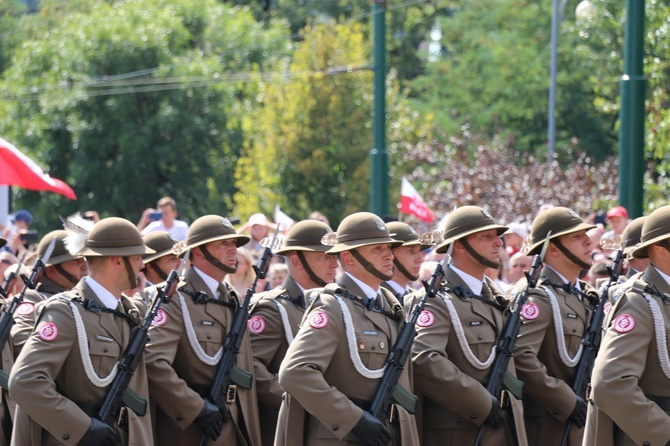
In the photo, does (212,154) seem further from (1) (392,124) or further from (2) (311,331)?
(2) (311,331)

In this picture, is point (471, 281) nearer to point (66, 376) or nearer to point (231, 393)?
point (231, 393)

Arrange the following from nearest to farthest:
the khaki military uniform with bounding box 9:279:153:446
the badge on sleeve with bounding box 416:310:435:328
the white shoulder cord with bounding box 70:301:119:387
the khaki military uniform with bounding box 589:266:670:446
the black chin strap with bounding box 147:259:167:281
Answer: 1. the khaki military uniform with bounding box 589:266:670:446
2. the khaki military uniform with bounding box 9:279:153:446
3. the white shoulder cord with bounding box 70:301:119:387
4. the badge on sleeve with bounding box 416:310:435:328
5. the black chin strap with bounding box 147:259:167:281

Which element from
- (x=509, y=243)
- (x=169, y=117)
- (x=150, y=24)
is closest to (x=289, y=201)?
(x=169, y=117)

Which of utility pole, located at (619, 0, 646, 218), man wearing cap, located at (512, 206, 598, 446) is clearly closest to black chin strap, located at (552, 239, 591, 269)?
man wearing cap, located at (512, 206, 598, 446)

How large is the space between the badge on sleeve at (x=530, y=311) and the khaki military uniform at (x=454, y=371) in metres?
0.26

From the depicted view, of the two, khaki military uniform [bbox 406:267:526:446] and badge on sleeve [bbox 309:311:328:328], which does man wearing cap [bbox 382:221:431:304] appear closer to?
khaki military uniform [bbox 406:267:526:446]

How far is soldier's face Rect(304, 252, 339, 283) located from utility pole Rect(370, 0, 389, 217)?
8469 millimetres

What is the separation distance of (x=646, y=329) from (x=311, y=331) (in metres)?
1.76

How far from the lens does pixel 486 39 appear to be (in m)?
38.8

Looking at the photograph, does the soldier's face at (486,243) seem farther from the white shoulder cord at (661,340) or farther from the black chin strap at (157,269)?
the black chin strap at (157,269)

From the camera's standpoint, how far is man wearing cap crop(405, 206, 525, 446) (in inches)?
310

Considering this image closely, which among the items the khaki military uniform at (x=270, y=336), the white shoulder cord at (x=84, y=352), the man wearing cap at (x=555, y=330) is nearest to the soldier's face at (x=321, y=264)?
the khaki military uniform at (x=270, y=336)

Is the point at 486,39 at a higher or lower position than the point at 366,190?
higher

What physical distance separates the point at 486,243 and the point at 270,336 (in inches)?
63.4
